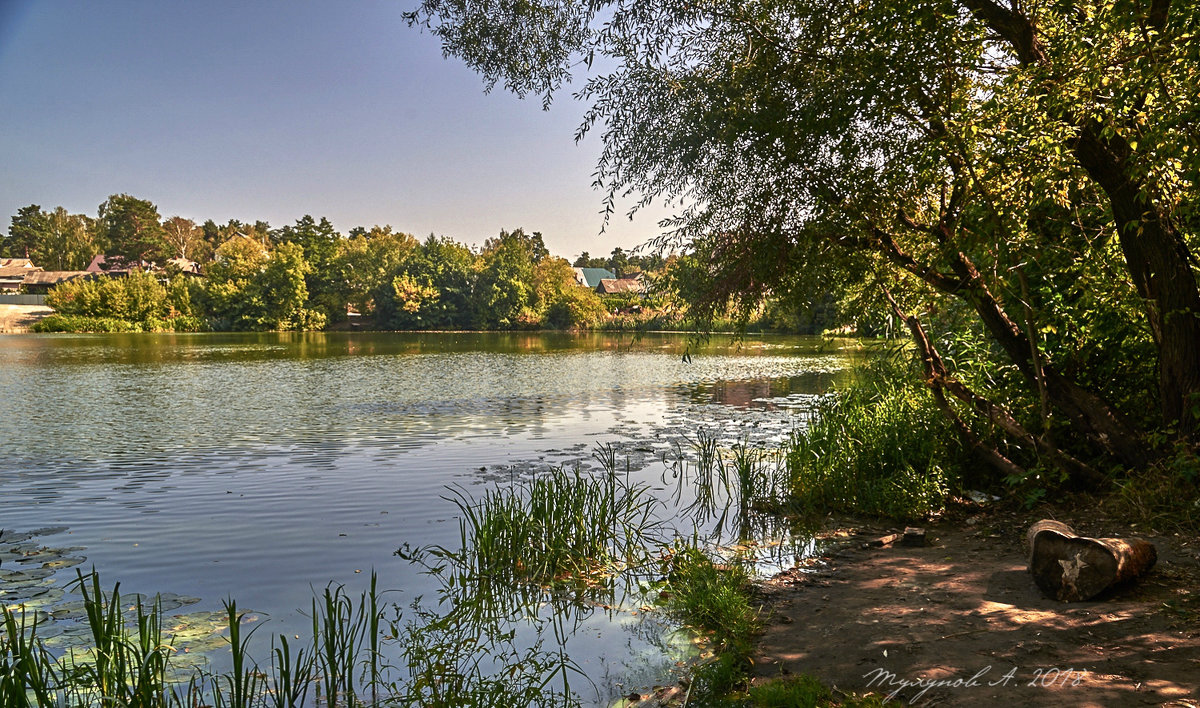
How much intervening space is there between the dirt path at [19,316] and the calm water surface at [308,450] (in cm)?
4280

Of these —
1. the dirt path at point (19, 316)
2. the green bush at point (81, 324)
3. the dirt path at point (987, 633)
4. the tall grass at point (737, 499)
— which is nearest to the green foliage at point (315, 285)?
the green bush at point (81, 324)

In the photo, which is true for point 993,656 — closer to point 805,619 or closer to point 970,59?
point 805,619

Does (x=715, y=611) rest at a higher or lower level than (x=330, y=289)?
lower

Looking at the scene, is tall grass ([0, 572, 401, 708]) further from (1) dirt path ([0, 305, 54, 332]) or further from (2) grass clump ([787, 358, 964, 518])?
(1) dirt path ([0, 305, 54, 332])

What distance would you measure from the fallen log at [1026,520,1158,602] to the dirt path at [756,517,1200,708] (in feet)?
0.32

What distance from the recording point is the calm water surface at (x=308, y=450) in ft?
25.1

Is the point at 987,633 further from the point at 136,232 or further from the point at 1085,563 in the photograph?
the point at 136,232

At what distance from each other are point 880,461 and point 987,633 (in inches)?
188

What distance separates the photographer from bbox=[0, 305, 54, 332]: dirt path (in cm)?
6757

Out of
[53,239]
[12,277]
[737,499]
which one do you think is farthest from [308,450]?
[53,239]

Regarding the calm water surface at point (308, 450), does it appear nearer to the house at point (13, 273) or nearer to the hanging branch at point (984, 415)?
the hanging branch at point (984, 415)

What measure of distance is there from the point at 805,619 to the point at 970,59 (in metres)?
4.96

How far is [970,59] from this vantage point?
21.6ft

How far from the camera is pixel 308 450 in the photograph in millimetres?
14492
